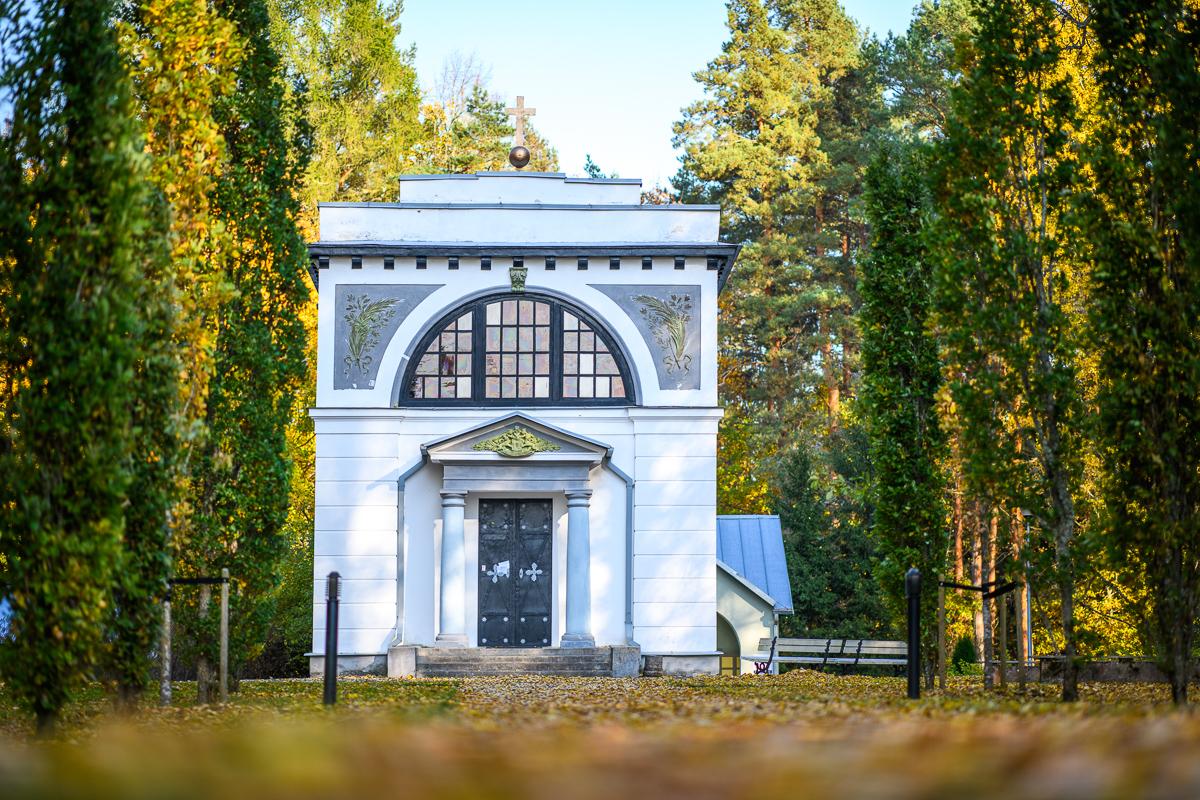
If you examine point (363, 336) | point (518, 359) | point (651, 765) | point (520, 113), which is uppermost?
point (520, 113)

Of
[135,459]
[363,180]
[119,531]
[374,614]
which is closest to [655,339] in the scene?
[374,614]

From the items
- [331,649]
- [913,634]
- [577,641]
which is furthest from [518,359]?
[913,634]

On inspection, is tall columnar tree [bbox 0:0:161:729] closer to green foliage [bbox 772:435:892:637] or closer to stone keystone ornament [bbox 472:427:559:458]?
stone keystone ornament [bbox 472:427:559:458]

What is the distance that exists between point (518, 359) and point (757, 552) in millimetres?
8382

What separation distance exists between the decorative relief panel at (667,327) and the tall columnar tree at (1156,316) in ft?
34.9

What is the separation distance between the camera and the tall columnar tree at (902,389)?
1511cm

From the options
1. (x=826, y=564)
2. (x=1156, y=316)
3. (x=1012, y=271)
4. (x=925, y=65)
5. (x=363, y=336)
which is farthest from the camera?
(x=925, y=65)

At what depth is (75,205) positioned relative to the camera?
930 centimetres

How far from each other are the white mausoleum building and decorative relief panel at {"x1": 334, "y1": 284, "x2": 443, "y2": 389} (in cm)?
3

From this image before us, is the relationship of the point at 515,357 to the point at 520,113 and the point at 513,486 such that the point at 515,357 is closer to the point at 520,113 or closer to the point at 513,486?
the point at 513,486

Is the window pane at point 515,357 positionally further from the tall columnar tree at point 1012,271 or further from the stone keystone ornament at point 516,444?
the tall columnar tree at point 1012,271

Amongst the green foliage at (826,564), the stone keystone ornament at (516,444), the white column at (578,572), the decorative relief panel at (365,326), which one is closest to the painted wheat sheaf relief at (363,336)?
the decorative relief panel at (365,326)

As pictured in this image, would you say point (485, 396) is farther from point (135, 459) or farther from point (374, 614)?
point (135, 459)

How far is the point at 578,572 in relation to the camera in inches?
830
